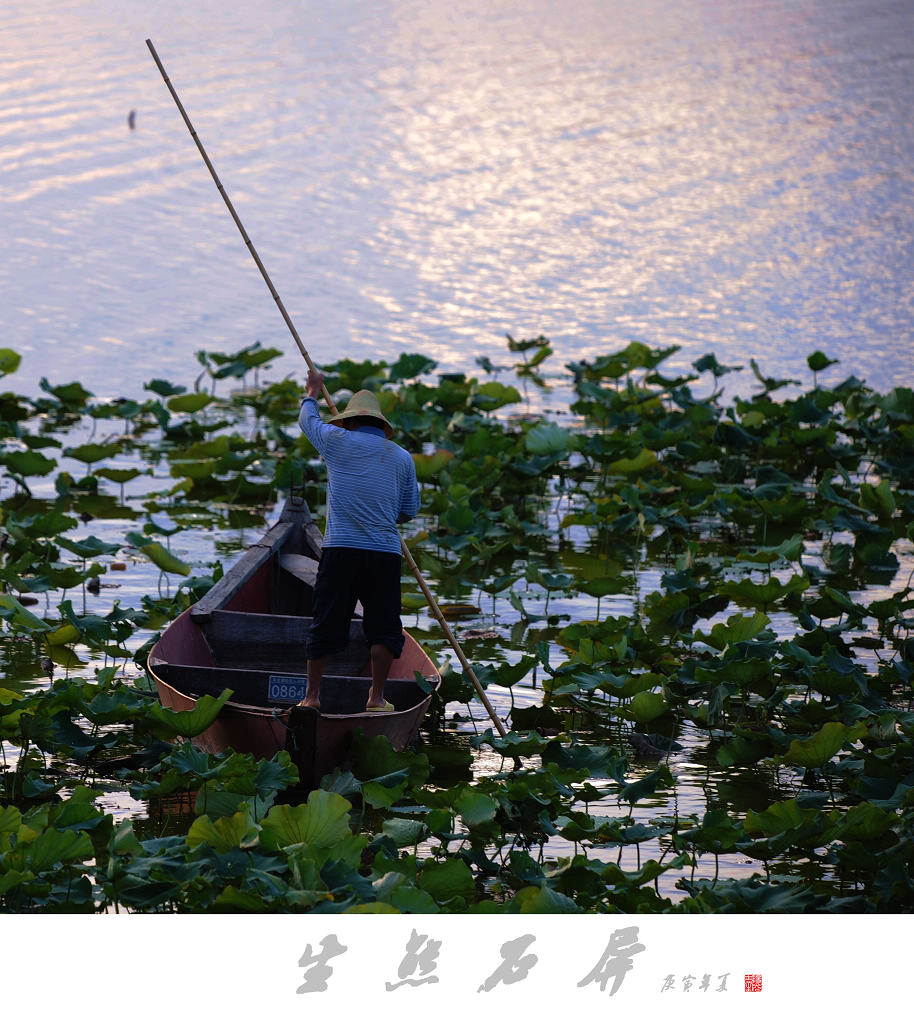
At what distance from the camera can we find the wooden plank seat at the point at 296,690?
5.62 meters

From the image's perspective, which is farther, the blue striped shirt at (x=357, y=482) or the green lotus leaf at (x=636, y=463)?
the green lotus leaf at (x=636, y=463)

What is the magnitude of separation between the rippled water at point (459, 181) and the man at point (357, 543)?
8624 millimetres

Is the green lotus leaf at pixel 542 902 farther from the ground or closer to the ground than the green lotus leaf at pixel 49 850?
closer to the ground

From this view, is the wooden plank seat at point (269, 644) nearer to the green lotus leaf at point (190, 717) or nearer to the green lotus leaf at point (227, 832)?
the green lotus leaf at point (190, 717)

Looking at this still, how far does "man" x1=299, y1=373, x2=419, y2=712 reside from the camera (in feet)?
18.1

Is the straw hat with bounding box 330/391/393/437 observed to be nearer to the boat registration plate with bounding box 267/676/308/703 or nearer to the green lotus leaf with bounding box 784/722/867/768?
the boat registration plate with bounding box 267/676/308/703

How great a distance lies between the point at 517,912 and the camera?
3.94m

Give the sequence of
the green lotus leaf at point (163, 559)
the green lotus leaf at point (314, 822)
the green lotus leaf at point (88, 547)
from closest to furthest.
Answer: the green lotus leaf at point (314, 822) < the green lotus leaf at point (163, 559) < the green lotus leaf at point (88, 547)

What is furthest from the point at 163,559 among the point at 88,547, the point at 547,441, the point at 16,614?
the point at 547,441

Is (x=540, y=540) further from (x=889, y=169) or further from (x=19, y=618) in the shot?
(x=889, y=169)

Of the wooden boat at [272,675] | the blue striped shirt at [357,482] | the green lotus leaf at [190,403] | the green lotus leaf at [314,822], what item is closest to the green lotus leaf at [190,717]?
the wooden boat at [272,675]

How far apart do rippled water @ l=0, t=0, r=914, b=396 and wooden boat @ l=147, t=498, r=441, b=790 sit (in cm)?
730

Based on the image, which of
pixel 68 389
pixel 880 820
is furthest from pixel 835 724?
pixel 68 389

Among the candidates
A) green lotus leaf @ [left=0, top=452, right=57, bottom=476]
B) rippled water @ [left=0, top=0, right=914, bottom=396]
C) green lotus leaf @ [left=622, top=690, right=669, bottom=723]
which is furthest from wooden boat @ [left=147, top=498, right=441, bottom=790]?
rippled water @ [left=0, top=0, right=914, bottom=396]
